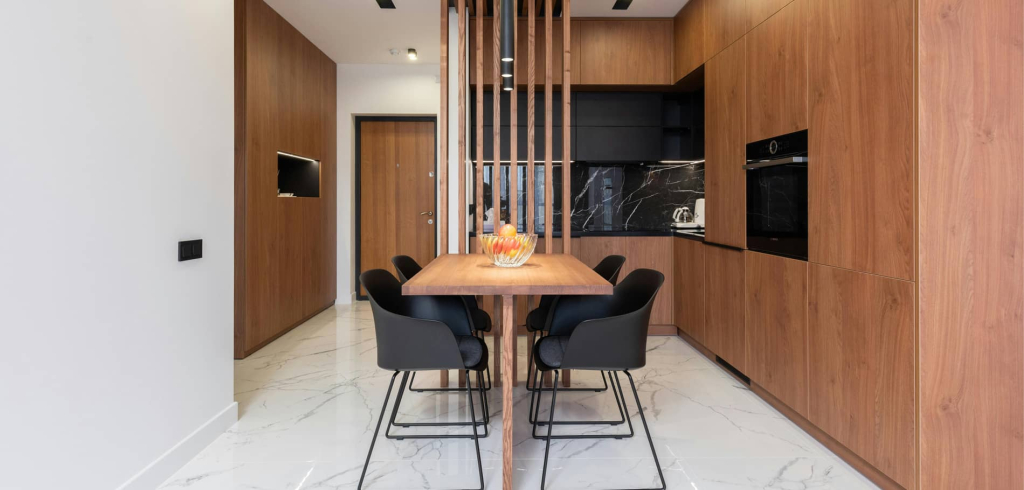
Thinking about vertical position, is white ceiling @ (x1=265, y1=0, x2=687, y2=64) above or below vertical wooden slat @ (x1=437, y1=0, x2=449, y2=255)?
above

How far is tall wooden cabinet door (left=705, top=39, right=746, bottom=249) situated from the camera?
325 centimetres

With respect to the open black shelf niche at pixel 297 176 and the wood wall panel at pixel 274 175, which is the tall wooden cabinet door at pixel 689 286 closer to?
the wood wall panel at pixel 274 175

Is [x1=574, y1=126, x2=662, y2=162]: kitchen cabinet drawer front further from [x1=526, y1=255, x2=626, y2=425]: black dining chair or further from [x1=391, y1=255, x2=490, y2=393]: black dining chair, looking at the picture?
[x1=391, y1=255, x2=490, y2=393]: black dining chair

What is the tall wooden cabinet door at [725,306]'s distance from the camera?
326 centimetres

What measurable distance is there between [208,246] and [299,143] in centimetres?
264

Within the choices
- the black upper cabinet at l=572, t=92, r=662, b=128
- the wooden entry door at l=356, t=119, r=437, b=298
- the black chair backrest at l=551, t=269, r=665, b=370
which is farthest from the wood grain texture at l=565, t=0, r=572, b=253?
the wooden entry door at l=356, t=119, r=437, b=298

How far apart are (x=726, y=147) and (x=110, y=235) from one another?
10.4 ft

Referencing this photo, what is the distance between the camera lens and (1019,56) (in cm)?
177

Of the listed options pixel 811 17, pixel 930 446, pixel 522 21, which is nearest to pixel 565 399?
pixel 930 446

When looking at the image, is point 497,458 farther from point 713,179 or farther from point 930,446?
point 713,179

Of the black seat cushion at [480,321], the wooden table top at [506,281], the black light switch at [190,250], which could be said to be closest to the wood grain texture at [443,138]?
the black seat cushion at [480,321]

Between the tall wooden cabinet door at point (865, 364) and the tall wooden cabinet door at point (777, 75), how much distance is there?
0.76m

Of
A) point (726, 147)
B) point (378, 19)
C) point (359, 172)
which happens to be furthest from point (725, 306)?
point (359, 172)

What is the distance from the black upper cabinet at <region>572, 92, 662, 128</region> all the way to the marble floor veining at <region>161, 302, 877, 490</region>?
Result: 2270 mm
